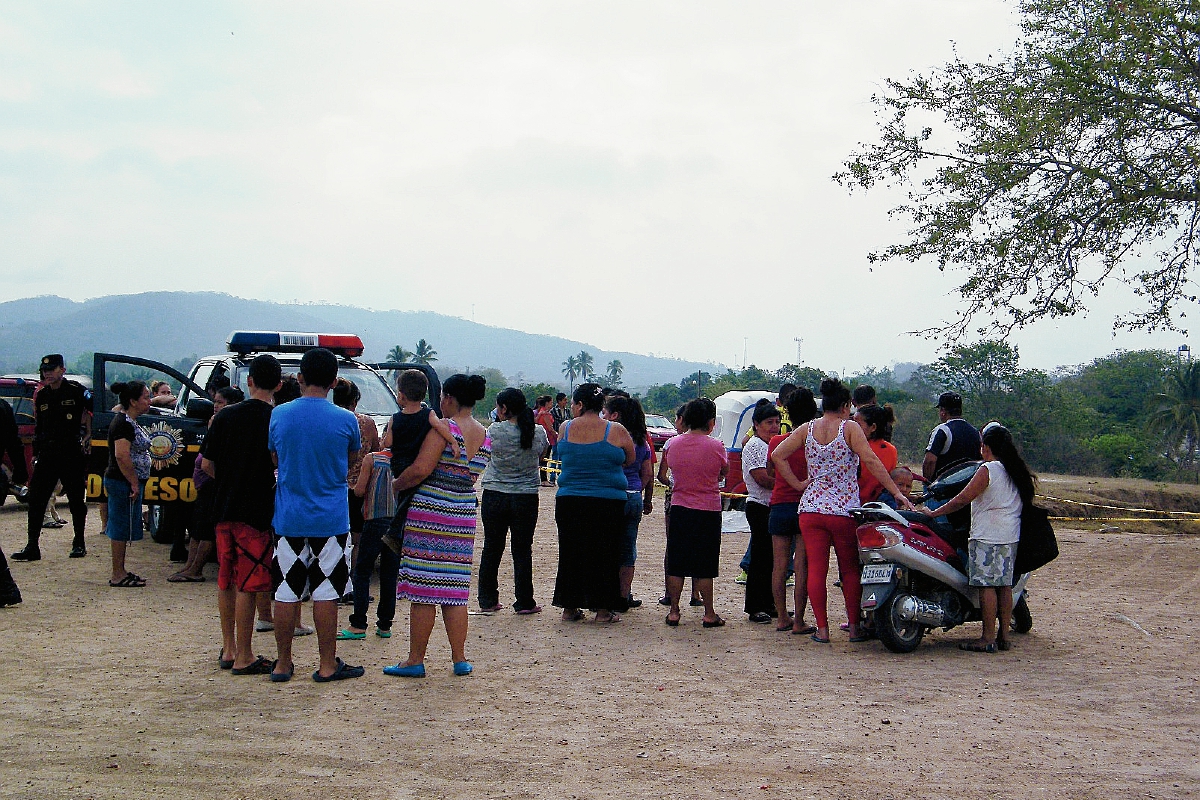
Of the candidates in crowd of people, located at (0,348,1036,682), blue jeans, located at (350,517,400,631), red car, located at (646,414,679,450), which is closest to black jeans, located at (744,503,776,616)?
crowd of people, located at (0,348,1036,682)

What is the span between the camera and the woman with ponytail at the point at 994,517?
7465mm

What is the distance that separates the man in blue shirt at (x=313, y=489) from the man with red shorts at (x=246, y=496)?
29 cm

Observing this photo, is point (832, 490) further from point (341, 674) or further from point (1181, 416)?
point (1181, 416)

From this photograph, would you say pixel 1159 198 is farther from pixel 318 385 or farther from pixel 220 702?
pixel 220 702

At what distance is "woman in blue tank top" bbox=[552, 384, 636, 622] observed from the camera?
824 cm

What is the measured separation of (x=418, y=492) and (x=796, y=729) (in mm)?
2530

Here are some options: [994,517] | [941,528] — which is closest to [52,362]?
[941,528]

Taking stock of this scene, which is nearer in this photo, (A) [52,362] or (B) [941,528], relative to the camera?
(B) [941,528]

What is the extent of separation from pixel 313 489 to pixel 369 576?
206 centimetres

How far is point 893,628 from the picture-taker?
292 inches

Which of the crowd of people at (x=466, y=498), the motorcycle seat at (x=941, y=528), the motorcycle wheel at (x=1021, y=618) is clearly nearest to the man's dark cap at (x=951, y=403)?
the crowd of people at (x=466, y=498)

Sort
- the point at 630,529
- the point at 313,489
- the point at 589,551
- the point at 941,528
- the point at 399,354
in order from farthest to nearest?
the point at 399,354 < the point at 630,529 < the point at 589,551 < the point at 941,528 < the point at 313,489

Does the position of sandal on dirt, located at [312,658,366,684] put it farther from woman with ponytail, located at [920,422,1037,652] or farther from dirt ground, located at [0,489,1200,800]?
woman with ponytail, located at [920,422,1037,652]

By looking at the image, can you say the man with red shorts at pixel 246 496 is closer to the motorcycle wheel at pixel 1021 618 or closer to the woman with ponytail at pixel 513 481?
the woman with ponytail at pixel 513 481
